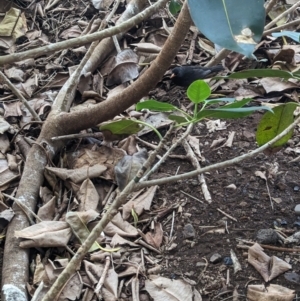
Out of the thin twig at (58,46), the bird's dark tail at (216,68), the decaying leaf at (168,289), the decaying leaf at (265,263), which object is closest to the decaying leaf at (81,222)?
the decaying leaf at (168,289)

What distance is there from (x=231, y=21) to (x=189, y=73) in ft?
4.10

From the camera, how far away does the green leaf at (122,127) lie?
1565mm

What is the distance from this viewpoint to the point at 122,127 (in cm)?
160

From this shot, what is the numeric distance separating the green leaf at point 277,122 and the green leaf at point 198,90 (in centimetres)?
38

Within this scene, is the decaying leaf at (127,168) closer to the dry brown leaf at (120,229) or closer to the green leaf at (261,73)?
the dry brown leaf at (120,229)

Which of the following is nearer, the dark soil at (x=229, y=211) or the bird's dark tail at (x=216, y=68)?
the dark soil at (x=229, y=211)

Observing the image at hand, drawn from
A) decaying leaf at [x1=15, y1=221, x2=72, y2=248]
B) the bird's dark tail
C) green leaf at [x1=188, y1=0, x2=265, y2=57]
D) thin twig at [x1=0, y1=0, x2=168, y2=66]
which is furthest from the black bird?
green leaf at [x1=188, y1=0, x2=265, y2=57]

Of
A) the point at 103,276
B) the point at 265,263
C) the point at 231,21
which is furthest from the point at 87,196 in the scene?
the point at 231,21

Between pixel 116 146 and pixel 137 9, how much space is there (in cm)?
89

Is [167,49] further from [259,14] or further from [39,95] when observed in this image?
[39,95]

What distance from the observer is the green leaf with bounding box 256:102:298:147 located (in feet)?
4.45

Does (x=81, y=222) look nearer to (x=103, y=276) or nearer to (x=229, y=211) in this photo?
(x=103, y=276)

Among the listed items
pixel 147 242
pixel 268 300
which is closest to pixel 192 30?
pixel 147 242

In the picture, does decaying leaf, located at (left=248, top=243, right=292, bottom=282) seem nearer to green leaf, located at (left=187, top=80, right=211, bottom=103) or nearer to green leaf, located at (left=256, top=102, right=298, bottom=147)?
green leaf, located at (left=256, top=102, right=298, bottom=147)
